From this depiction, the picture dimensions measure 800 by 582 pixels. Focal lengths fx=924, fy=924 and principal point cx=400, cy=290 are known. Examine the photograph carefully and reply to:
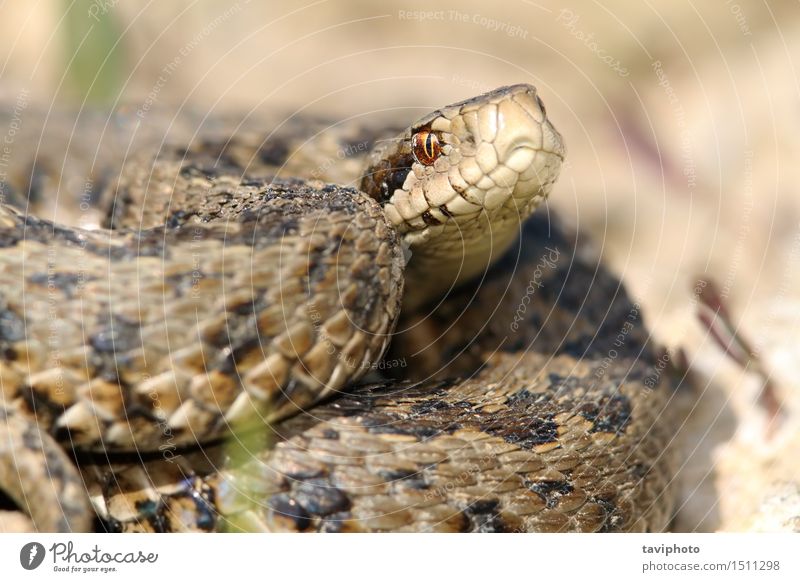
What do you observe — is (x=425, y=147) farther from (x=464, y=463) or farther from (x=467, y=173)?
(x=464, y=463)

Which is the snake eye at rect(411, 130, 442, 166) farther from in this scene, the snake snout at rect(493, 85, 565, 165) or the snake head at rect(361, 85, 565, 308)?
the snake snout at rect(493, 85, 565, 165)

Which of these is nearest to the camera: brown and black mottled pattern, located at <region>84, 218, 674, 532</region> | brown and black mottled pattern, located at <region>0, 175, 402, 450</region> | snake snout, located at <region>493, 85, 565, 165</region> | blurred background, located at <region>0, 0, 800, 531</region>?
brown and black mottled pattern, located at <region>0, 175, 402, 450</region>

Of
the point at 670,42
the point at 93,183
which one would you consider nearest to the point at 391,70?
the point at 670,42

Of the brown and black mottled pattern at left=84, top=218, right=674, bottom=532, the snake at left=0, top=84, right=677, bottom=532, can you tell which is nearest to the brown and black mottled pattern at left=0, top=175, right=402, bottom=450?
the snake at left=0, top=84, right=677, bottom=532

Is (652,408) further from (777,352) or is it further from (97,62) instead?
(97,62)

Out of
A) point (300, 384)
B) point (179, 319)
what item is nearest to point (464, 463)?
point (300, 384)

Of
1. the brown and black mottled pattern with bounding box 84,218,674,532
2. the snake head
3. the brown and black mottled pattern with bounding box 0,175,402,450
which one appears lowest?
the brown and black mottled pattern with bounding box 84,218,674,532

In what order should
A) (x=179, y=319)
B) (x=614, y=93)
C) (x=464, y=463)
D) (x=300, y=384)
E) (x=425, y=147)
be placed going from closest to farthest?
(x=179, y=319)
(x=300, y=384)
(x=464, y=463)
(x=425, y=147)
(x=614, y=93)
